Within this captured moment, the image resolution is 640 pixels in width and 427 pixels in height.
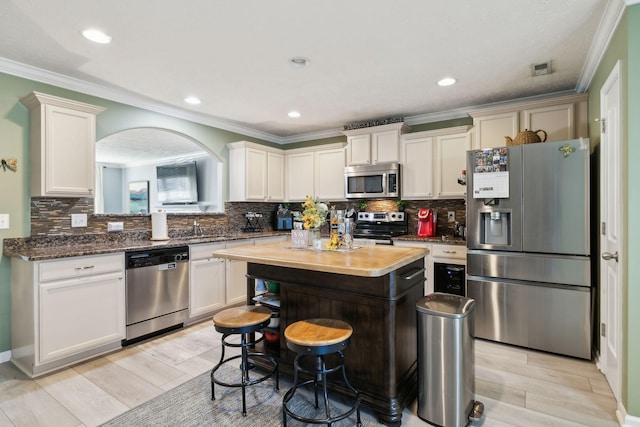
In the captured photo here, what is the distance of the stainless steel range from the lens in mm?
4559

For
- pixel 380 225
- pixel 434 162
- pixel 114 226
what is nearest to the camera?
pixel 114 226

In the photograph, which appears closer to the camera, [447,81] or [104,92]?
[447,81]

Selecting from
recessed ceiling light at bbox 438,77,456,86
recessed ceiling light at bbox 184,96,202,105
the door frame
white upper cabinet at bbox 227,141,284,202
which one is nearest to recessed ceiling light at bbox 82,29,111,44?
recessed ceiling light at bbox 184,96,202,105

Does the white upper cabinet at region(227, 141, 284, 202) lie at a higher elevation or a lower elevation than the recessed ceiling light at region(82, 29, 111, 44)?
lower

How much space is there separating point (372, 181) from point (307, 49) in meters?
2.27

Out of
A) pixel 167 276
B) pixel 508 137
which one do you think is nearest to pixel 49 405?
pixel 167 276

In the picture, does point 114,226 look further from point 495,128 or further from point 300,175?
point 495,128

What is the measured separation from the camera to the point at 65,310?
8.64ft

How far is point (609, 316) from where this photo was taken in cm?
234

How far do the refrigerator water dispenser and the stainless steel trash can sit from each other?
4.47 ft

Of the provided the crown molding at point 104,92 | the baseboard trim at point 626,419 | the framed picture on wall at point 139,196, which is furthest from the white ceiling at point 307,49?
the framed picture on wall at point 139,196

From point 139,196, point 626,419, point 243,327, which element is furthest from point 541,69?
point 139,196

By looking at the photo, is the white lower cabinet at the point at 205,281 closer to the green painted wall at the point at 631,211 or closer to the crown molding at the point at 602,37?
the green painted wall at the point at 631,211

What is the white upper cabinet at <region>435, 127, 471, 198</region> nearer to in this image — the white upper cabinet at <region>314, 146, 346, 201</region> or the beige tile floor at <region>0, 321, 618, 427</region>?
the white upper cabinet at <region>314, 146, 346, 201</region>
